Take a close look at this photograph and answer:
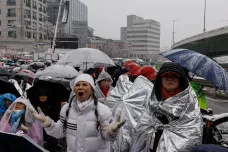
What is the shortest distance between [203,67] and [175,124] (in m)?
2.02

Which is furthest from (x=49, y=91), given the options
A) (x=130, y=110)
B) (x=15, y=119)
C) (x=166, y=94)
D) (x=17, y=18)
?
(x=17, y=18)

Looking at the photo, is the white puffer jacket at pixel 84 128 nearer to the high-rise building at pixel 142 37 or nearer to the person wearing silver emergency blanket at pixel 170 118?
the person wearing silver emergency blanket at pixel 170 118

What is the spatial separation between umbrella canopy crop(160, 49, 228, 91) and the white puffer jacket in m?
1.78

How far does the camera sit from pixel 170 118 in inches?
105

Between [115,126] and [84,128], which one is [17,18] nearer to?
[84,128]

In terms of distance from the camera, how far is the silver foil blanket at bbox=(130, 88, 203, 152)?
2539mm

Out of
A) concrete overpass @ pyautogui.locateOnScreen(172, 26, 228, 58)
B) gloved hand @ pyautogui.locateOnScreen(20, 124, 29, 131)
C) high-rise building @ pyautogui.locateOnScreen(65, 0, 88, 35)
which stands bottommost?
gloved hand @ pyautogui.locateOnScreen(20, 124, 29, 131)

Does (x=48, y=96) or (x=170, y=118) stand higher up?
(x=170, y=118)

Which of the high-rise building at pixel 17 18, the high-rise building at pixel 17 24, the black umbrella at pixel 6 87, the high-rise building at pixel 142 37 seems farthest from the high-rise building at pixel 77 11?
the black umbrella at pixel 6 87

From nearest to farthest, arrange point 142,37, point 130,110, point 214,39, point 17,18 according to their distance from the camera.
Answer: point 130,110 < point 214,39 < point 17,18 < point 142,37

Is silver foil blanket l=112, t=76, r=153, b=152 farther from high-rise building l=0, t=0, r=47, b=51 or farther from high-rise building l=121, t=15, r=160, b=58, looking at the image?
high-rise building l=121, t=15, r=160, b=58

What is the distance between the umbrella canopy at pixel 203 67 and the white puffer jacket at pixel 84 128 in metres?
1.78

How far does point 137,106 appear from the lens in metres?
3.71

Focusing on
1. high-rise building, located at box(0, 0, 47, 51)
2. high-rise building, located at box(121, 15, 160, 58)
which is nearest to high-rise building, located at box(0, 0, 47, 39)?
high-rise building, located at box(0, 0, 47, 51)
